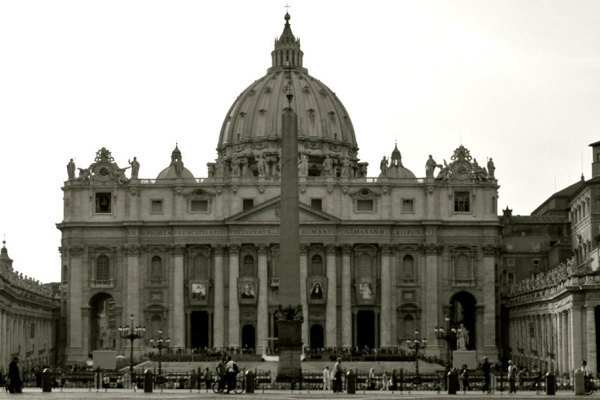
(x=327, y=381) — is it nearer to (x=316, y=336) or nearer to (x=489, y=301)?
(x=316, y=336)

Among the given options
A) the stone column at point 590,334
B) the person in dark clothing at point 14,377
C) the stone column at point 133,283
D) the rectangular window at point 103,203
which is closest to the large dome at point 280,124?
the rectangular window at point 103,203

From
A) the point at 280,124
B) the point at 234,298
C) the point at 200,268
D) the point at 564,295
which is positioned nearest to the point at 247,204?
the point at 200,268

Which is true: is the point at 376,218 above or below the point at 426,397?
above

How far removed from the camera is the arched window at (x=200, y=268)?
5684 inches

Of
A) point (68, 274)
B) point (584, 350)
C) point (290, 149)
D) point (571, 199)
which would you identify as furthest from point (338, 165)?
point (290, 149)

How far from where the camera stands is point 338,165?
17400cm

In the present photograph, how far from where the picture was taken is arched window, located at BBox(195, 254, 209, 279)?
14438 cm

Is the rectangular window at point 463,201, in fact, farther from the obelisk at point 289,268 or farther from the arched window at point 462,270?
the obelisk at point 289,268

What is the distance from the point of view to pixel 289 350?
247ft

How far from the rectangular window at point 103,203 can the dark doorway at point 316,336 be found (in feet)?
70.0

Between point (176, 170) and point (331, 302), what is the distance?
18.7 metres

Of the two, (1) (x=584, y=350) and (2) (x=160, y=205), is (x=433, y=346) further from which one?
(1) (x=584, y=350)

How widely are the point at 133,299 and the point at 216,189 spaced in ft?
40.2

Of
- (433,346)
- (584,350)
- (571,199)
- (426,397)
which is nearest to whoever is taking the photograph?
(426,397)
